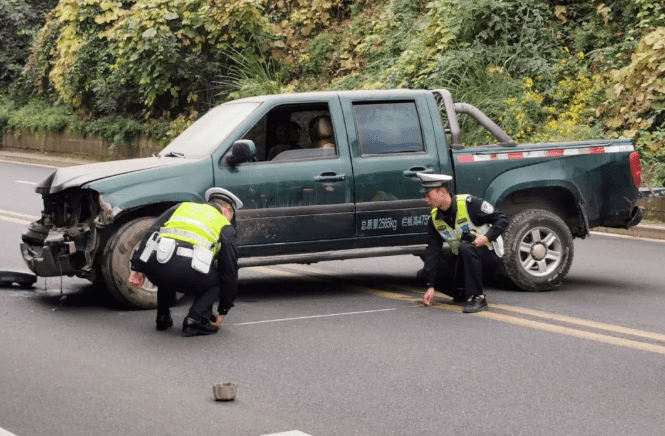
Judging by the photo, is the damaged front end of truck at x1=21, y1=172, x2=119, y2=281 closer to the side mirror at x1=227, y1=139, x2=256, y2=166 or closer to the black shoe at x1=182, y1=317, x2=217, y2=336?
the side mirror at x1=227, y1=139, x2=256, y2=166

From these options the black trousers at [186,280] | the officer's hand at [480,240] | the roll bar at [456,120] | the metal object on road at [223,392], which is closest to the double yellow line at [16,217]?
the roll bar at [456,120]

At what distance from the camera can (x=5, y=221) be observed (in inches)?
625

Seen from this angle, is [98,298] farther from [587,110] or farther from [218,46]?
[218,46]

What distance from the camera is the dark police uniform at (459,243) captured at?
9.75 metres

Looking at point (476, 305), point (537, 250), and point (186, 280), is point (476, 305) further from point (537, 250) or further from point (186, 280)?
point (186, 280)

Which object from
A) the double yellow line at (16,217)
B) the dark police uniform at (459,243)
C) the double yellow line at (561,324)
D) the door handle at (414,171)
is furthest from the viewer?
the double yellow line at (16,217)

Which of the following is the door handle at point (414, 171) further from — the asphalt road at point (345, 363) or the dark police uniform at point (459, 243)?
the asphalt road at point (345, 363)

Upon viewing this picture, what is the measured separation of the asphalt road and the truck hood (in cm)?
100

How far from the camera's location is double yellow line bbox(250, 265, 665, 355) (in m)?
8.39

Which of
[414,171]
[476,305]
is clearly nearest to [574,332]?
[476,305]

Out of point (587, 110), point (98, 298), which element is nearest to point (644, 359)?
point (98, 298)

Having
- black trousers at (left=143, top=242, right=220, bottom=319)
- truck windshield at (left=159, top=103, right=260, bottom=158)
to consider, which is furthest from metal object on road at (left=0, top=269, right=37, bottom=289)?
black trousers at (left=143, top=242, right=220, bottom=319)

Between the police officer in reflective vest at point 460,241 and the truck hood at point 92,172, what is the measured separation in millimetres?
2115

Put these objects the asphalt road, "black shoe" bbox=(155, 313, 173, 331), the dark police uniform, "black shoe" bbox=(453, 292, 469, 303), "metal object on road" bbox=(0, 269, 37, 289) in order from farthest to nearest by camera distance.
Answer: "metal object on road" bbox=(0, 269, 37, 289) → "black shoe" bbox=(453, 292, 469, 303) → the dark police uniform → "black shoe" bbox=(155, 313, 173, 331) → the asphalt road
